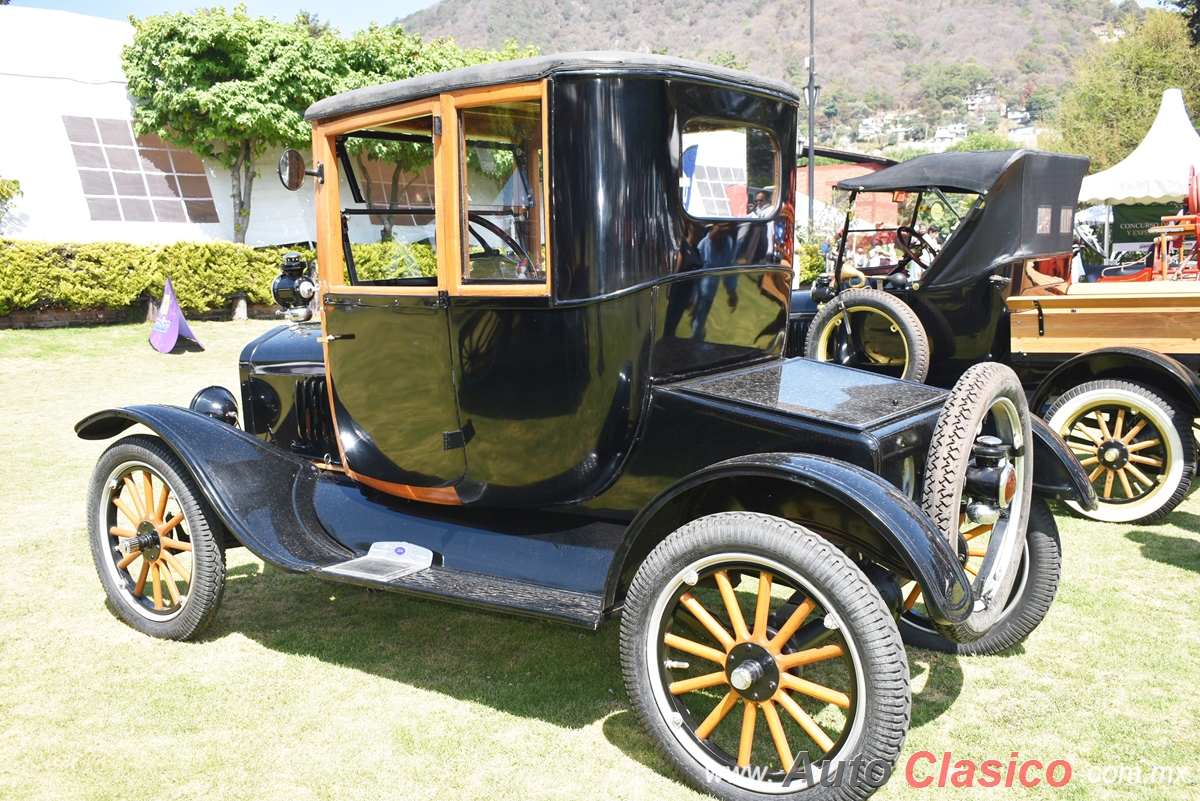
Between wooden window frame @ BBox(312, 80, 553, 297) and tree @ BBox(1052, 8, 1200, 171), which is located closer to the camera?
wooden window frame @ BBox(312, 80, 553, 297)

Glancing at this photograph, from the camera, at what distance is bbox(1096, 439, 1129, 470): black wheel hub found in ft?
16.5

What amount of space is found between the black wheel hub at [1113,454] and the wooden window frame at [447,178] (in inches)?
149

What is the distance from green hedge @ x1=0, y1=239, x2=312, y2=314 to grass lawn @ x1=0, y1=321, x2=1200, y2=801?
1018 cm

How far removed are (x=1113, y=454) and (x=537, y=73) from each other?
13.3 feet

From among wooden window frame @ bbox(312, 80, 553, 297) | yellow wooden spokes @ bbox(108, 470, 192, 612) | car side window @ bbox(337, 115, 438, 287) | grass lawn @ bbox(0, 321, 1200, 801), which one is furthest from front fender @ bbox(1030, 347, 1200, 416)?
yellow wooden spokes @ bbox(108, 470, 192, 612)

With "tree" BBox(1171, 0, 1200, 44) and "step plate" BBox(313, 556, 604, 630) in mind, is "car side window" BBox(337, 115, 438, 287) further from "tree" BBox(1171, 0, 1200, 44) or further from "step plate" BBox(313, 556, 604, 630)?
"tree" BBox(1171, 0, 1200, 44)

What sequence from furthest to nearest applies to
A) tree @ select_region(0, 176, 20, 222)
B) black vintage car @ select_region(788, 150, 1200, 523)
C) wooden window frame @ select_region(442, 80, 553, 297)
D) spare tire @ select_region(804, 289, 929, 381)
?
tree @ select_region(0, 176, 20, 222)
spare tire @ select_region(804, 289, 929, 381)
black vintage car @ select_region(788, 150, 1200, 523)
wooden window frame @ select_region(442, 80, 553, 297)

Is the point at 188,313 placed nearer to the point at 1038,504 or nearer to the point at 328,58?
the point at 328,58

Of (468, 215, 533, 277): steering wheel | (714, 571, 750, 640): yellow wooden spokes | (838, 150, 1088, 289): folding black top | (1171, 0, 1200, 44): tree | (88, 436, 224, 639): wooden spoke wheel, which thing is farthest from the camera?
(1171, 0, 1200, 44): tree

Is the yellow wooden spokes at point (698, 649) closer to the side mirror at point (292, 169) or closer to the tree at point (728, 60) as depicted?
the tree at point (728, 60)

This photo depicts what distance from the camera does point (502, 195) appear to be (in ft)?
10.7

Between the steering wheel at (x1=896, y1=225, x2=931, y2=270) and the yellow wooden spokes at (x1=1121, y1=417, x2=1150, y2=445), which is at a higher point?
the steering wheel at (x1=896, y1=225, x2=931, y2=270)

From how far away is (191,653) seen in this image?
3590mm

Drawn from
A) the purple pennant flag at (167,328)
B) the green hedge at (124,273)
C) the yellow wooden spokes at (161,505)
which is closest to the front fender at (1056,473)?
the yellow wooden spokes at (161,505)
